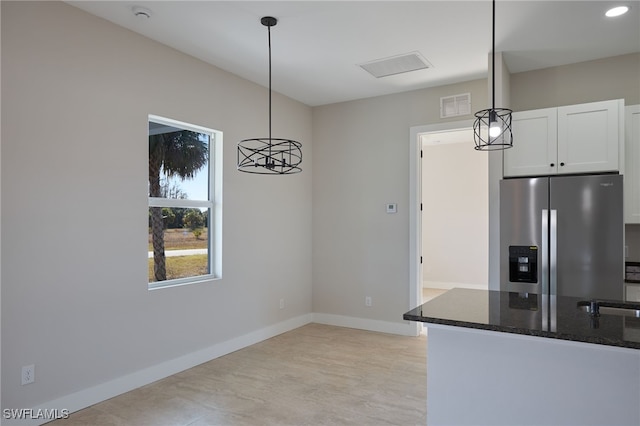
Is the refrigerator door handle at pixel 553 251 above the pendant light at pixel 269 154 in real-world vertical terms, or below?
below

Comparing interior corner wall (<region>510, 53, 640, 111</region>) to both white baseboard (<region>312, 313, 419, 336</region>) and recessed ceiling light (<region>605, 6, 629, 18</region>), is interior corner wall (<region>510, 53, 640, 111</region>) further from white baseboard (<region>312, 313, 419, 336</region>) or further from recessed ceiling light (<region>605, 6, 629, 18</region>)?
white baseboard (<region>312, 313, 419, 336</region>)

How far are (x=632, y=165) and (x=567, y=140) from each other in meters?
0.55

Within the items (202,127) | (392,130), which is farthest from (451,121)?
(202,127)

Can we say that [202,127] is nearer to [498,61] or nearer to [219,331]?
[219,331]

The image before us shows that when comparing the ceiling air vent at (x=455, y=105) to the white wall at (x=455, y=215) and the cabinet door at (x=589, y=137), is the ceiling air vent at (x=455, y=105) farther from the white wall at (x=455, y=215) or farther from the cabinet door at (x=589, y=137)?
the white wall at (x=455, y=215)

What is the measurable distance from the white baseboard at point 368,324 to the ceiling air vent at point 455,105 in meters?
2.53

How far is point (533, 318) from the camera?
1.91m

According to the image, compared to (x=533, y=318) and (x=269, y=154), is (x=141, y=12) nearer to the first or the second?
(x=269, y=154)

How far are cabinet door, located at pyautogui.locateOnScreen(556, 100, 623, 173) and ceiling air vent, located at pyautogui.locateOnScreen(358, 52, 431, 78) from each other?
4.41ft

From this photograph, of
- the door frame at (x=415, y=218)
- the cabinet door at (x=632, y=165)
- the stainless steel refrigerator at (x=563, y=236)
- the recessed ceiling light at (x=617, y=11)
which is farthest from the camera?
the door frame at (x=415, y=218)

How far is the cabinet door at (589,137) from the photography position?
3289 millimetres

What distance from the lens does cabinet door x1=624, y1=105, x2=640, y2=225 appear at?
3.37 metres

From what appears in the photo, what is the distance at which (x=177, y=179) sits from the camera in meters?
3.94

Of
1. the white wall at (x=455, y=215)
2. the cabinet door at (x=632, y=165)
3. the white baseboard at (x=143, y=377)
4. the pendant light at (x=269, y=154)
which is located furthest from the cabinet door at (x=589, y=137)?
the white wall at (x=455, y=215)
